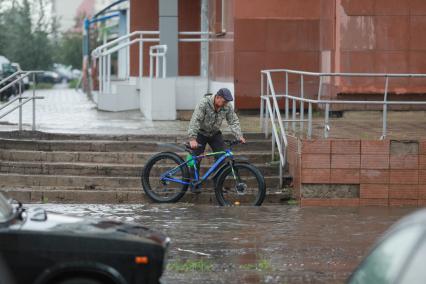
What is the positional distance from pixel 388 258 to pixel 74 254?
2.54 meters

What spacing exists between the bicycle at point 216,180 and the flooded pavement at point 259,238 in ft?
0.85

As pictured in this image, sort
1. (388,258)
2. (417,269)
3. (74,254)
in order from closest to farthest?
(417,269), (388,258), (74,254)

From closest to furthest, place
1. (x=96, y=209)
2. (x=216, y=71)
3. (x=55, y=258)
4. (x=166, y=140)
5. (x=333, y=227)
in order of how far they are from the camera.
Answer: (x=55, y=258) → (x=333, y=227) → (x=96, y=209) → (x=166, y=140) → (x=216, y=71)

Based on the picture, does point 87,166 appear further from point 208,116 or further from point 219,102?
point 219,102

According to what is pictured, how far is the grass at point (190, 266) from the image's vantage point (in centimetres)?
899

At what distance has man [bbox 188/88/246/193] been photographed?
1271cm

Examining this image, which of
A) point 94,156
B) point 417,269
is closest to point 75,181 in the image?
point 94,156

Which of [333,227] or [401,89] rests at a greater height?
[401,89]

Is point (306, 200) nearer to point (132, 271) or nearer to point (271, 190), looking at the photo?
point (271, 190)

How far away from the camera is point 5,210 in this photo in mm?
6918

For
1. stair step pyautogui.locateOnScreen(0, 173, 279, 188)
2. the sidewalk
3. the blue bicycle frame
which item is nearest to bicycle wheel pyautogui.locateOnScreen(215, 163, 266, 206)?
the blue bicycle frame

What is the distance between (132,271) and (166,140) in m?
8.27

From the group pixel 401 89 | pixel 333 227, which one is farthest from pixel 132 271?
pixel 401 89

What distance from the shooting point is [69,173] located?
13828 millimetres
